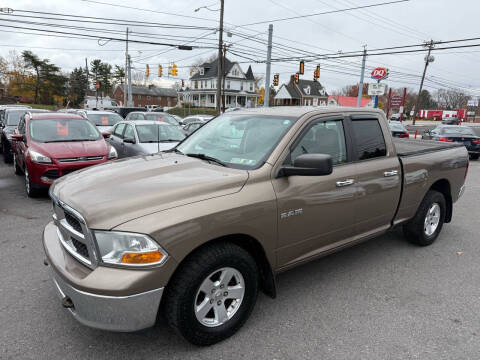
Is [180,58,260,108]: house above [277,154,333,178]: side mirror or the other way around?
above

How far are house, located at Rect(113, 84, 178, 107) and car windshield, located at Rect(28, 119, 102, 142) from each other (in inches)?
3125

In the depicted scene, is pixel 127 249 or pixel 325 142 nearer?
pixel 127 249

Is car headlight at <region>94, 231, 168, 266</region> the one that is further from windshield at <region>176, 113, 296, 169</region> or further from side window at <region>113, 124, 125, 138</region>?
side window at <region>113, 124, 125, 138</region>

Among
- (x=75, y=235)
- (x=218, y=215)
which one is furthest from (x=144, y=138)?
(x=218, y=215)

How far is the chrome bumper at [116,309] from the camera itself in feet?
6.92

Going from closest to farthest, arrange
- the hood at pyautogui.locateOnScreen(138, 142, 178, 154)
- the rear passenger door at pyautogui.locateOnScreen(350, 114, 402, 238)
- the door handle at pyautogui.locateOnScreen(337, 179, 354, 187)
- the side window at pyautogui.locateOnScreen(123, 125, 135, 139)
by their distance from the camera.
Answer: the door handle at pyautogui.locateOnScreen(337, 179, 354, 187) < the rear passenger door at pyautogui.locateOnScreen(350, 114, 402, 238) < the hood at pyautogui.locateOnScreen(138, 142, 178, 154) < the side window at pyautogui.locateOnScreen(123, 125, 135, 139)

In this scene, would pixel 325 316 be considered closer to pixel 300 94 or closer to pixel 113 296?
pixel 113 296

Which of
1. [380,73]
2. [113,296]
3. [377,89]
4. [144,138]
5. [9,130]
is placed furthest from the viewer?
[380,73]

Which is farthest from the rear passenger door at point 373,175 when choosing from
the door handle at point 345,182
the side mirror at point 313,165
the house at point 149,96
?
the house at point 149,96

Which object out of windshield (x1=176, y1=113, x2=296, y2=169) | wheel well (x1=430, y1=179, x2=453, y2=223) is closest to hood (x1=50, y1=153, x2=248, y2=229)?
windshield (x1=176, y1=113, x2=296, y2=169)

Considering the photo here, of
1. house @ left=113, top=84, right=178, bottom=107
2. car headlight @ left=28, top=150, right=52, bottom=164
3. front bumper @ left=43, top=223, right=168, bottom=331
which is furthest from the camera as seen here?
house @ left=113, top=84, right=178, bottom=107

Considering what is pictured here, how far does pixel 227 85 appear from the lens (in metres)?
64.9

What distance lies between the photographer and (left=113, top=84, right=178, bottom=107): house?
84.4 m

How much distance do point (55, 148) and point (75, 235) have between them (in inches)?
208
